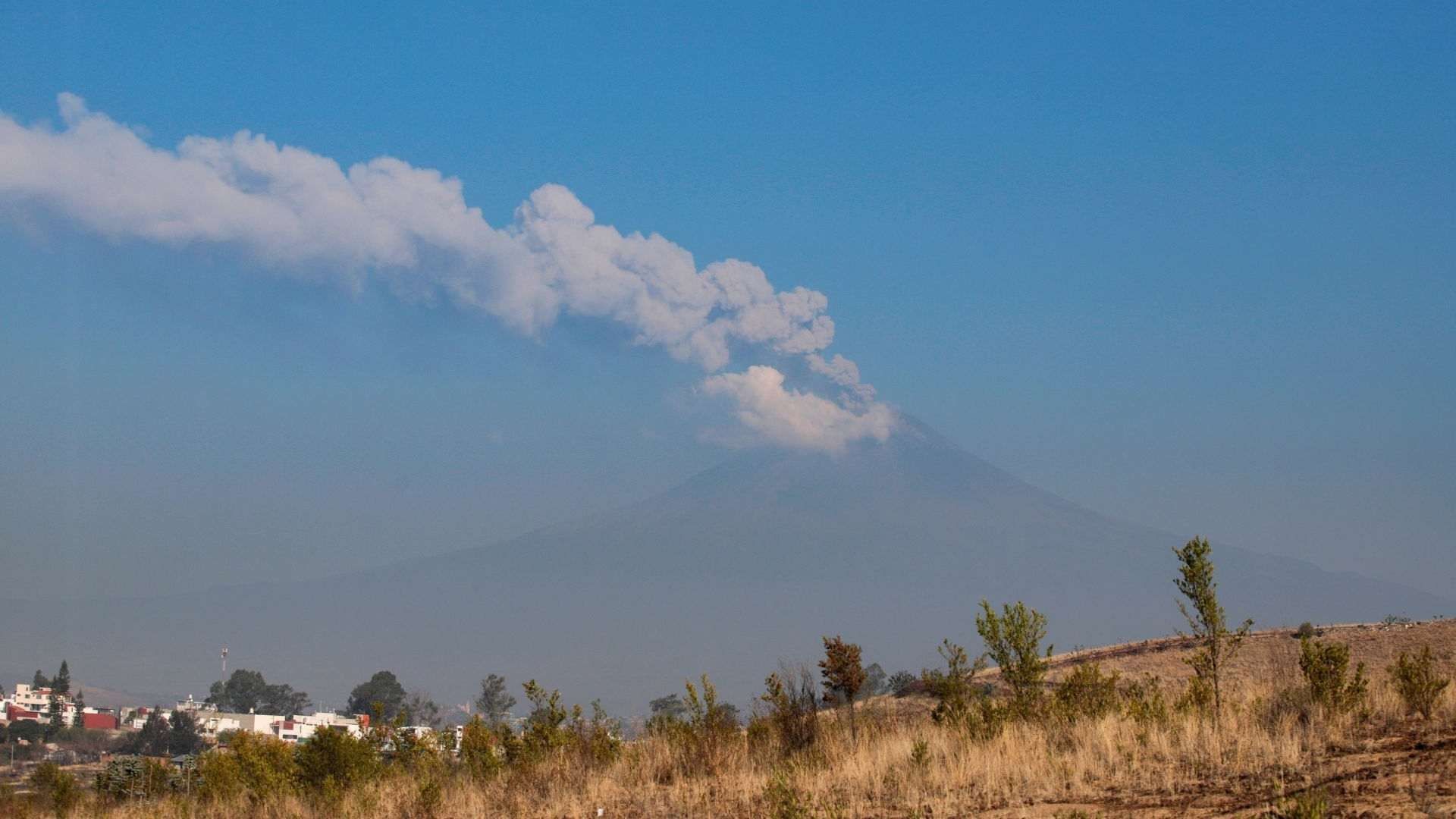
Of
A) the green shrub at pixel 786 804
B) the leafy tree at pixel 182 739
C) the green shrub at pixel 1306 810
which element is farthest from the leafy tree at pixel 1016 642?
the leafy tree at pixel 182 739

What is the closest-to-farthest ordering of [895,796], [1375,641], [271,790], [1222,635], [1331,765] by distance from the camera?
[1331,765]
[895,796]
[1222,635]
[271,790]
[1375,641]

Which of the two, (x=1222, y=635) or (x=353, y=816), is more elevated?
(x=1222, y=635)

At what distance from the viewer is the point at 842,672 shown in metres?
26.5

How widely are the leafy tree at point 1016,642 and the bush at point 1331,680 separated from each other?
440cm

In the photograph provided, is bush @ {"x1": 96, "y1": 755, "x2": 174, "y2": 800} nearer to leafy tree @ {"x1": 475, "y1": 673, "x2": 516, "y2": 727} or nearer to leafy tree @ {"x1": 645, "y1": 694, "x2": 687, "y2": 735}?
leafy tree @ {"x1": 645, "y1": 694, "x2": 687, "y2": 735}

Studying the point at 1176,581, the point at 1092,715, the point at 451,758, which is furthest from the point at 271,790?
the point at 1176,581

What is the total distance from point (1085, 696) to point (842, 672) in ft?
24.6

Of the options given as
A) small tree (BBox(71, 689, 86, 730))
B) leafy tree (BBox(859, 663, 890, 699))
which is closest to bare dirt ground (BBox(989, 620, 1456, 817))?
leafy tree (BBox(859, 663, 890, 699))

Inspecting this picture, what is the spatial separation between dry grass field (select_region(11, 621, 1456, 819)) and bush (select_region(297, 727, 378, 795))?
0.49 meters

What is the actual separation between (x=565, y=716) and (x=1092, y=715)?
9616 mm

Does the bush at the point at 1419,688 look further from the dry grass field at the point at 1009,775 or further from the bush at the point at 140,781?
the bush at the point at 140,781

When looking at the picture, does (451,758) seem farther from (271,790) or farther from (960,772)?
(960,772)

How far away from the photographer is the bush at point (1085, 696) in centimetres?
1895

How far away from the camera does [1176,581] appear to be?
20562 millimetres
